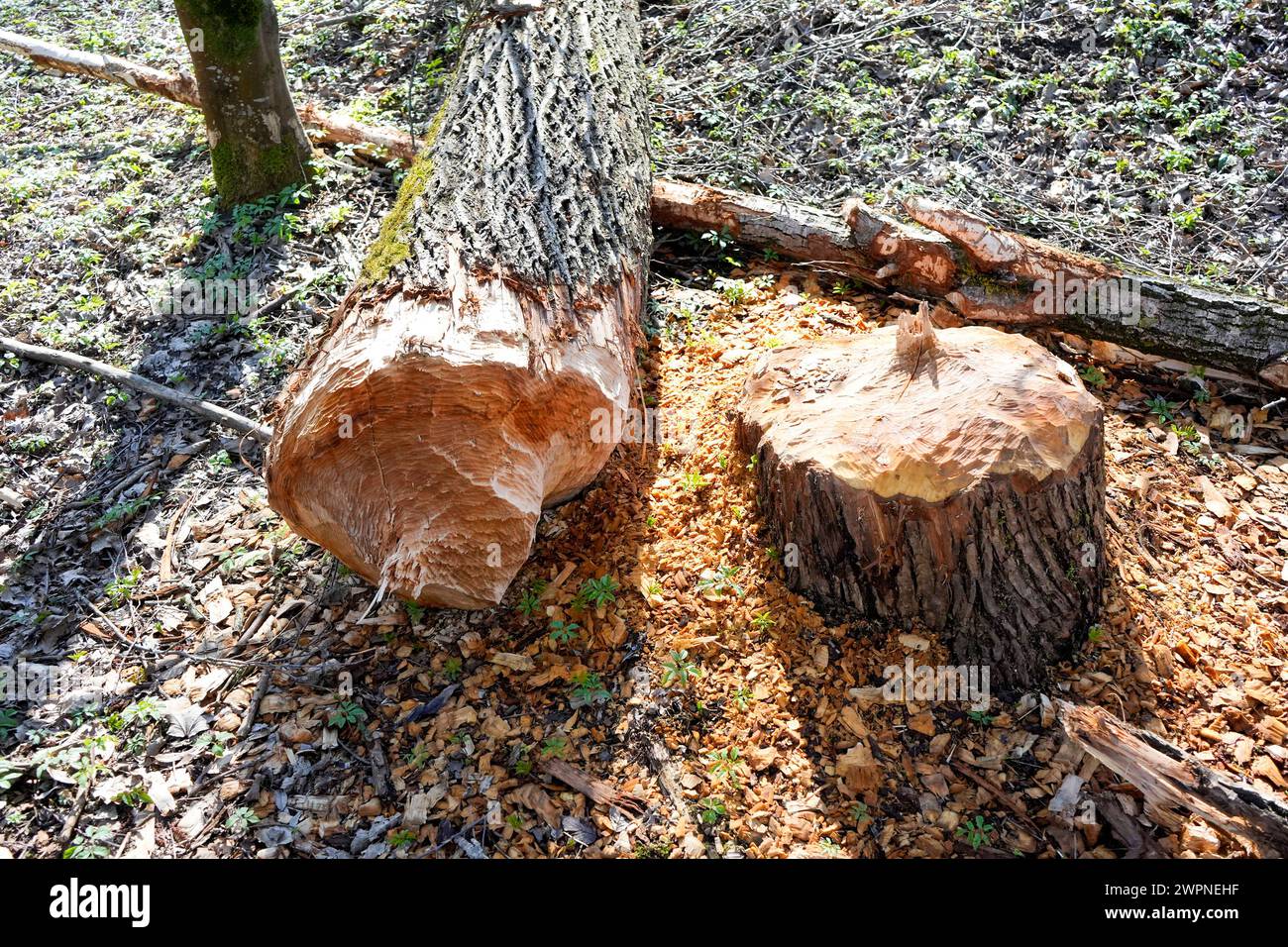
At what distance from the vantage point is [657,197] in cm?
538

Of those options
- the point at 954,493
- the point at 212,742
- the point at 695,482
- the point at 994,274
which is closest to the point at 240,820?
the point at 212,742

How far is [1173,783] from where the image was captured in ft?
8.76

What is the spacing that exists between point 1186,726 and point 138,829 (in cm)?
369

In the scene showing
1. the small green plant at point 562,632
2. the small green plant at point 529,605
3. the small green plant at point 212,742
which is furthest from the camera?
the small green plant at point 529,605

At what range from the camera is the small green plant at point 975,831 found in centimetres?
279

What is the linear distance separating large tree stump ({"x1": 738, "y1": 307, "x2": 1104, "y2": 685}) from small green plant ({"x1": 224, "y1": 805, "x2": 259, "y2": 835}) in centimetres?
215

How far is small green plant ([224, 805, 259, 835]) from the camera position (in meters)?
2.95

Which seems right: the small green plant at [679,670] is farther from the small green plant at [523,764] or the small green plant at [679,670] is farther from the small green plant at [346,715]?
the small green plant at [346,715]

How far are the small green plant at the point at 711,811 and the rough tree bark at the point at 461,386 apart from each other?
1.07 m

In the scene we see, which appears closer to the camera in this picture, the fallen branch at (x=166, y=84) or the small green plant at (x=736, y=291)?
the small green plant at (x=736, y=291)

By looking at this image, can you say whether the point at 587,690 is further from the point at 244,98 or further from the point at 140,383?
the point at 244,98

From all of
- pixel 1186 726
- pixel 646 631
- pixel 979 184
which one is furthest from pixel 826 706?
pixel 979 184

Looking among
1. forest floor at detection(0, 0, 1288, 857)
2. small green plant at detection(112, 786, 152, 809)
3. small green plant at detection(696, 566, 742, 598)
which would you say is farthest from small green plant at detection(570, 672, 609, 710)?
small green plant at detection(112, 786, 152, 809)

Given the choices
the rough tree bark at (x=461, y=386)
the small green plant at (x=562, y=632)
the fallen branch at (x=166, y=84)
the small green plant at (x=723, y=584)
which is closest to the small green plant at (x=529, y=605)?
the small green plant at (x=562, y=632)
